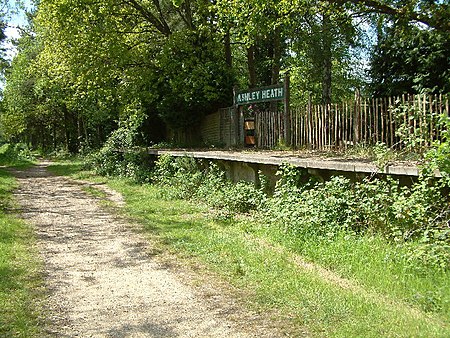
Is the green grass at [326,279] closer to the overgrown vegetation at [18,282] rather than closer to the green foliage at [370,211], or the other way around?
the green foliage at [370,211]

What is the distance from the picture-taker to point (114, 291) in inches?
246

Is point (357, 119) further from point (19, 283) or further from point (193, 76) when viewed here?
point (193, 76)

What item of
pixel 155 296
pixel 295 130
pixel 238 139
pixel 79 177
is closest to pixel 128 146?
pixel 79 177

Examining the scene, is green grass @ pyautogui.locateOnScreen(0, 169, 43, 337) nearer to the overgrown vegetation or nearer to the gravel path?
the overgrown vegetation

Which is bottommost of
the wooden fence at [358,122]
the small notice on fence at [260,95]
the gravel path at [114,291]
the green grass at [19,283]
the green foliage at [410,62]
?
the gravel path at [114,291]

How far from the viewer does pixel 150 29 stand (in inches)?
854

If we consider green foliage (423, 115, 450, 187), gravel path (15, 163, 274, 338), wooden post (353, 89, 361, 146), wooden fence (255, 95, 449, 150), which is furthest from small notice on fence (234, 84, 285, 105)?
green foliage (423, 115, 450, 187)

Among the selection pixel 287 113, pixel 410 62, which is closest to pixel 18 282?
pixel 287 113

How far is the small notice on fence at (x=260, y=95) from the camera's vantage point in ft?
45.0

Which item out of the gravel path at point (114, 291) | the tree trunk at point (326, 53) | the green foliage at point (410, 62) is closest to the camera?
the gravel path at point (114, 291)

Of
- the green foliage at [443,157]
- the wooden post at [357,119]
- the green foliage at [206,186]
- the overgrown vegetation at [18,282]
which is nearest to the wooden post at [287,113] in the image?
the green foliage at [206,186]

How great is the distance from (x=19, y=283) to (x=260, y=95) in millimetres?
9695

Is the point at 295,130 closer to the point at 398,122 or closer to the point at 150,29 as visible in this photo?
the point at 398,122

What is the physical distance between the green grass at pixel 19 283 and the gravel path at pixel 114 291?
18 centimetres
